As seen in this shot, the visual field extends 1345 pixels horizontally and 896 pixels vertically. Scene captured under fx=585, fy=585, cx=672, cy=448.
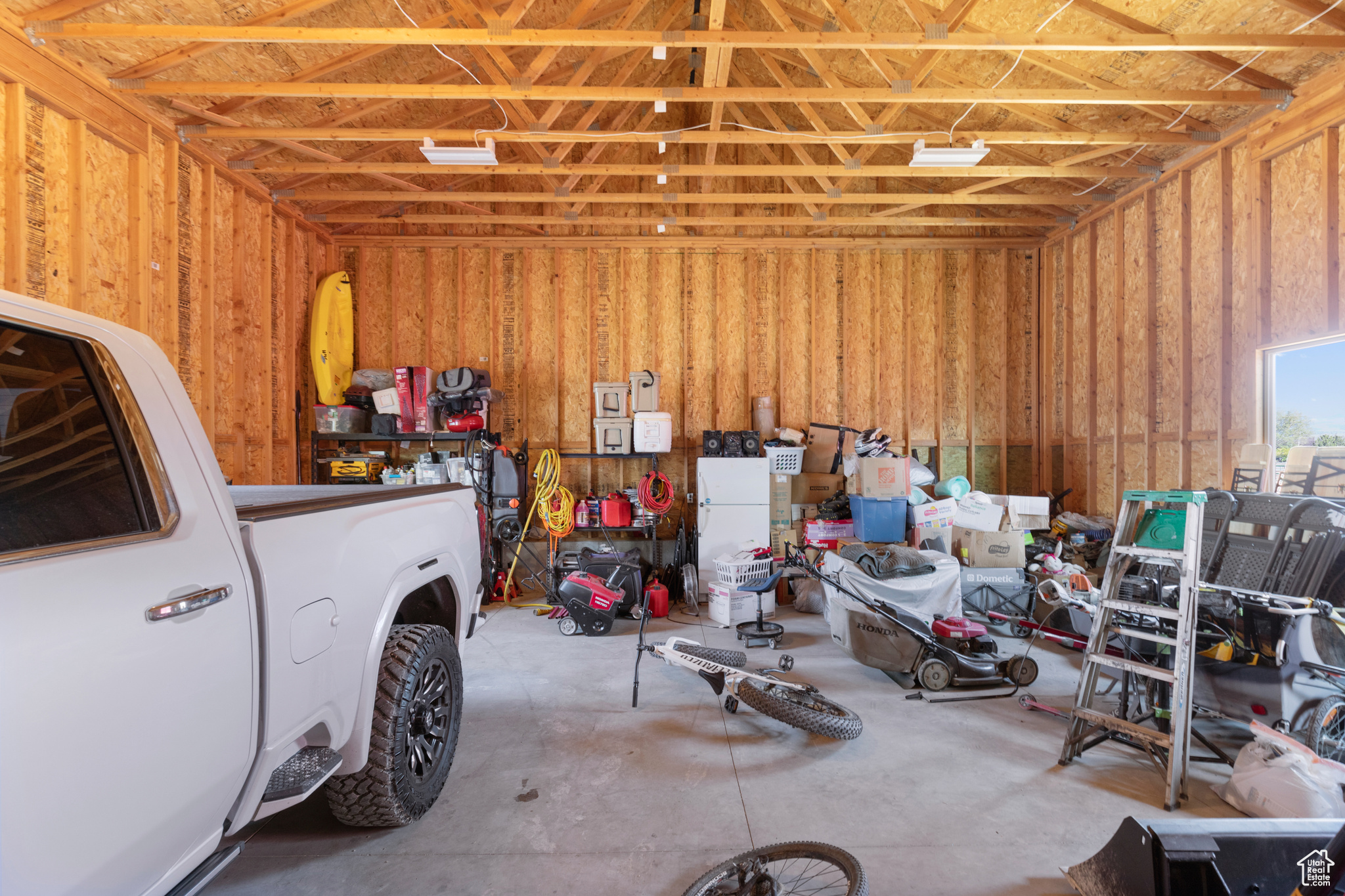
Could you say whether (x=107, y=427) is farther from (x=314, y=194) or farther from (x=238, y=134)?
(x=314, y=194)

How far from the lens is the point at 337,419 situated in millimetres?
7215

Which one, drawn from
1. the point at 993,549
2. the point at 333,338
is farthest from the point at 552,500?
the point at 993,549

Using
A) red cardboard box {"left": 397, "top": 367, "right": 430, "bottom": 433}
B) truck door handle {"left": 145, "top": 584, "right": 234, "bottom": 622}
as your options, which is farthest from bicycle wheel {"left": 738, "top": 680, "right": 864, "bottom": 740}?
red cardboard box {"left": 397, "top": 367, "right": 430, "bottom": 433}

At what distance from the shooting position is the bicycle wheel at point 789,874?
80.7 inches

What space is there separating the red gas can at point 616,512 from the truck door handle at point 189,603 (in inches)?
230

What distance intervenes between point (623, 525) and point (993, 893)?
5442 millimetres

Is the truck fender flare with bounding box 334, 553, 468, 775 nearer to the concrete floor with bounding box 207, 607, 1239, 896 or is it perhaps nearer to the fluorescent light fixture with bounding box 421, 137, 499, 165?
the concrete floor with bounding box 207, 607, 1239, 896

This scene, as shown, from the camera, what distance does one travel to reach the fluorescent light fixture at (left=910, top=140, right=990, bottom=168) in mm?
5047

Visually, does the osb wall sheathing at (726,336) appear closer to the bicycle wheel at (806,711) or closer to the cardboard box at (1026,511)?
the cardboard box at (1026,511)

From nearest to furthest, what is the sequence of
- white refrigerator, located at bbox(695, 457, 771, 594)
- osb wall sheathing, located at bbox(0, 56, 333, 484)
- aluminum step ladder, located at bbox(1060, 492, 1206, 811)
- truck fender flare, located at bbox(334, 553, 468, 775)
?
truck fender flare, located at bbox(334, 553, 468, 775) < aluminum step ladder, located at bbox(1060, 492, 1206, 811) < osb wall sheathing, located at bbox(0, 56, 333, 484) < white refrigerator, located at bbox(695, 457, 771, 594)

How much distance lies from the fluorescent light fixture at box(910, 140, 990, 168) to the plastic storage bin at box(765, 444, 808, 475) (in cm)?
337

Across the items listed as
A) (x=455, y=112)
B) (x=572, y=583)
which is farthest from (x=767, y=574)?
(x=455, y=112)

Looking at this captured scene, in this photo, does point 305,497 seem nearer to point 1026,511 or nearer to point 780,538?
point 780,538

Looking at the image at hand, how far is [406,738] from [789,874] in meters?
1.62
